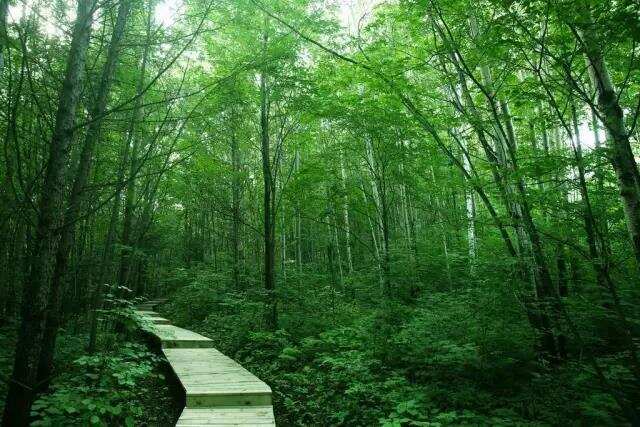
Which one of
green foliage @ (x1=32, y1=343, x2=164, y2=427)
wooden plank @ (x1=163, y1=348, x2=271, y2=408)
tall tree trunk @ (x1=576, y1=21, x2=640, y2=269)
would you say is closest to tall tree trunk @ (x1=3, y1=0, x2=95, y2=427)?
green foliage @ (x1=32, y1=343, x2=164, y2=427)

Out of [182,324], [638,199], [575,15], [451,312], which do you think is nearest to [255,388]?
[451,312]

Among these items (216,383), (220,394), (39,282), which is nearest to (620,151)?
(39,282)

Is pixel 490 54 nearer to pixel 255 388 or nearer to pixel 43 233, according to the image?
pixel 43 233

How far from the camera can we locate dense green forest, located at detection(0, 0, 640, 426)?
2629 mm

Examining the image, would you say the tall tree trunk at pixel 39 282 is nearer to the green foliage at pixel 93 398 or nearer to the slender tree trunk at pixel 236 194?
the green foliage at pixel 93 398

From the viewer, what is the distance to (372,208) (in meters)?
10.4

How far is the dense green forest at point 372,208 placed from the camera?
8.63ft

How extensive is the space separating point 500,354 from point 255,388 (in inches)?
123

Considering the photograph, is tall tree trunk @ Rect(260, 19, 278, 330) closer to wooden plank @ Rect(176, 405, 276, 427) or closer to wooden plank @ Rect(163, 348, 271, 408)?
wooden plank @ Rect(163, 348, 271, 408)

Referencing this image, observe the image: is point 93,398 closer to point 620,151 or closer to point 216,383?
point 216,383

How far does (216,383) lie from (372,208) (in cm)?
666

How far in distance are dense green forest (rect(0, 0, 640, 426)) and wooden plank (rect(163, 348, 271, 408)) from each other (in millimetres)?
517

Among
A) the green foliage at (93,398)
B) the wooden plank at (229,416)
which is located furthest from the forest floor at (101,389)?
the wooden plank at (229,416)

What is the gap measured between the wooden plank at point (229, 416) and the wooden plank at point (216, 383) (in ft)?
0.35
